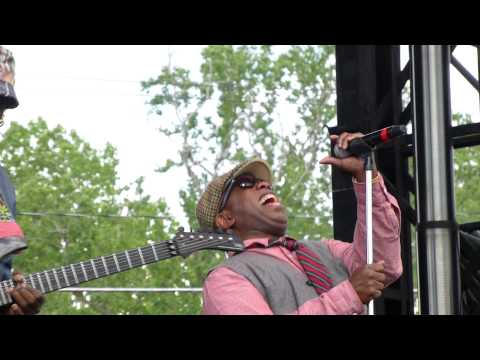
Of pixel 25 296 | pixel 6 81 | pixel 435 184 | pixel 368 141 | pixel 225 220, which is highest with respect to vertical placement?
pixel 6 81

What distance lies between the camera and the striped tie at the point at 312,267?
3.40m

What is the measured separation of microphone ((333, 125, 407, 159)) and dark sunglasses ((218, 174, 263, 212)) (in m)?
0.42

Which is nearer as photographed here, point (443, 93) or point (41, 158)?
point (443, 93)

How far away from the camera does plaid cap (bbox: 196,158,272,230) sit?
3.74m

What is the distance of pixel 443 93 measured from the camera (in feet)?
12.5

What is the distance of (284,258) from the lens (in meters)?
3.50

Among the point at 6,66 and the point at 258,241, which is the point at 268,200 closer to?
the point at 258,241

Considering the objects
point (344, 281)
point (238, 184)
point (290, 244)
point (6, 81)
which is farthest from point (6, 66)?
point (344, 281)

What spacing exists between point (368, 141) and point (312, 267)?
0.47 metres

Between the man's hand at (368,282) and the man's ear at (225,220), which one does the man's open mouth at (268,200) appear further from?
the man's hand at (368,282)
